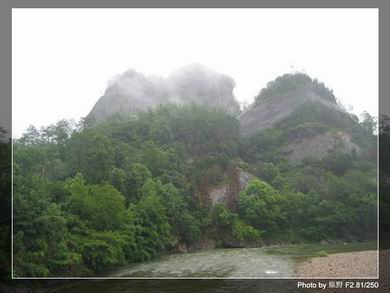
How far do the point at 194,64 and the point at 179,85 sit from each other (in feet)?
17.4

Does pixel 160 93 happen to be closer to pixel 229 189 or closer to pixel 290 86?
pixel 229 189

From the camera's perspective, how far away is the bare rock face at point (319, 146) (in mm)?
20781

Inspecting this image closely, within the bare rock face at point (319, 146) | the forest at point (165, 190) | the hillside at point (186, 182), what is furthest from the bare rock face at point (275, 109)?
the bare rock face at point (319, 146)

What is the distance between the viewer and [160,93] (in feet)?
61.3

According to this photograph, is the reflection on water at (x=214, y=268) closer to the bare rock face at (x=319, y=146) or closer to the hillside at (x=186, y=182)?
the hillside at (x=186, y=182)

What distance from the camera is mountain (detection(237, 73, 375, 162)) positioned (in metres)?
21.0

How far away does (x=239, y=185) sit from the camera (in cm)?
1822

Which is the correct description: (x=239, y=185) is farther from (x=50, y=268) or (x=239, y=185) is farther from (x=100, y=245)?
(x=50, y=268)

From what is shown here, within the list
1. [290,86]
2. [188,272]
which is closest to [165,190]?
[188,272]

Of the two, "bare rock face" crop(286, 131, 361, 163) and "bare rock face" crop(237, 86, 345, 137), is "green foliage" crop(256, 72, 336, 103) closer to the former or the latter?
"bare rock face" crop(237, 86, 345, 137)

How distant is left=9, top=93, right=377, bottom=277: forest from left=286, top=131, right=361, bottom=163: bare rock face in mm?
609

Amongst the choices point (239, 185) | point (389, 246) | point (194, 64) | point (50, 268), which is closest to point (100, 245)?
point (50, 268)

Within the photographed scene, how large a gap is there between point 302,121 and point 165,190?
11238mm

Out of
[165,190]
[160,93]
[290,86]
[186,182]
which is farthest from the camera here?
[290,86]
